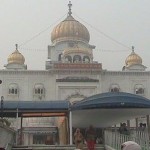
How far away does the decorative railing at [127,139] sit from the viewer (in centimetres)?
966

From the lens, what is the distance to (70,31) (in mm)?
40219

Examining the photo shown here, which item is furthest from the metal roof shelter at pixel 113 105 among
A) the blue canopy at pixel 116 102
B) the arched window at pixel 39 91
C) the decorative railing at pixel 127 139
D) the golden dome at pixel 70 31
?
the golden dome at pixel 70 31

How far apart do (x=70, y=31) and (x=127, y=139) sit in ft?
97.8

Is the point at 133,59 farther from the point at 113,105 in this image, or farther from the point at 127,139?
the point at 127,139

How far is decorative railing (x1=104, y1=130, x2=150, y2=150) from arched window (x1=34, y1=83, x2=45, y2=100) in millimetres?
20255

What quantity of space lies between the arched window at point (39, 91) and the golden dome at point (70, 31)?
7.41 metres

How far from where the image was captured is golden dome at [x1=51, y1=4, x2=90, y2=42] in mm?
40156

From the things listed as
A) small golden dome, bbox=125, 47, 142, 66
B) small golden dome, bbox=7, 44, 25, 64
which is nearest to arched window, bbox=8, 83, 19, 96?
small golden dome, bbox=7, 44, 25, 64

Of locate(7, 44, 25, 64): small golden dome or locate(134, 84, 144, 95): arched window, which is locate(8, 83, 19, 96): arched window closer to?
locate(7, 44, 25, 64): small golden dome

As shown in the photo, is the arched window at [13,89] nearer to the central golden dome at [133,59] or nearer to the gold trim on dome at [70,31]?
the gold trim on dome at [70,31]

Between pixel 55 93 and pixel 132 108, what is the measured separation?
21.1m

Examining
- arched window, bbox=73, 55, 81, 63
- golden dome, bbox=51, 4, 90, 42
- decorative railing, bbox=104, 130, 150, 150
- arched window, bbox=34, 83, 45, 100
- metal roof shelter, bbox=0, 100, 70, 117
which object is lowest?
decorative railing, bbox=104, 130, 150, 150

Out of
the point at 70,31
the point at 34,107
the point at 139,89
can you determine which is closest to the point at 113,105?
the point at 34,107

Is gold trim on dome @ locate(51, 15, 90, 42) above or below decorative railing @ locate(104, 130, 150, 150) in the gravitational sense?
above
